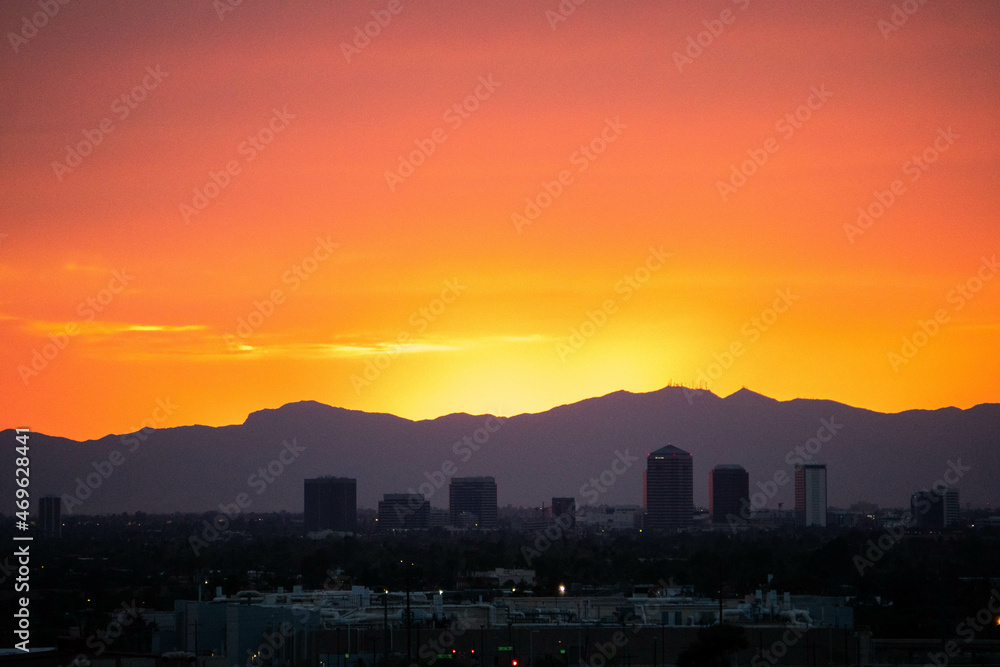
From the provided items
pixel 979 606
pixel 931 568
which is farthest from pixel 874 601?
pixel 931 568

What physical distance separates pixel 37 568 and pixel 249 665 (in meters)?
45.1

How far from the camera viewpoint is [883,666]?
3953 cm

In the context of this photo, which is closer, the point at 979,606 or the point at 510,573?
the point at 979,606

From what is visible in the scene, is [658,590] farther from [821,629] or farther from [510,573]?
[821,629]

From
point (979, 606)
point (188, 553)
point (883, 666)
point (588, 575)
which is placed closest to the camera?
point (883, 666)
